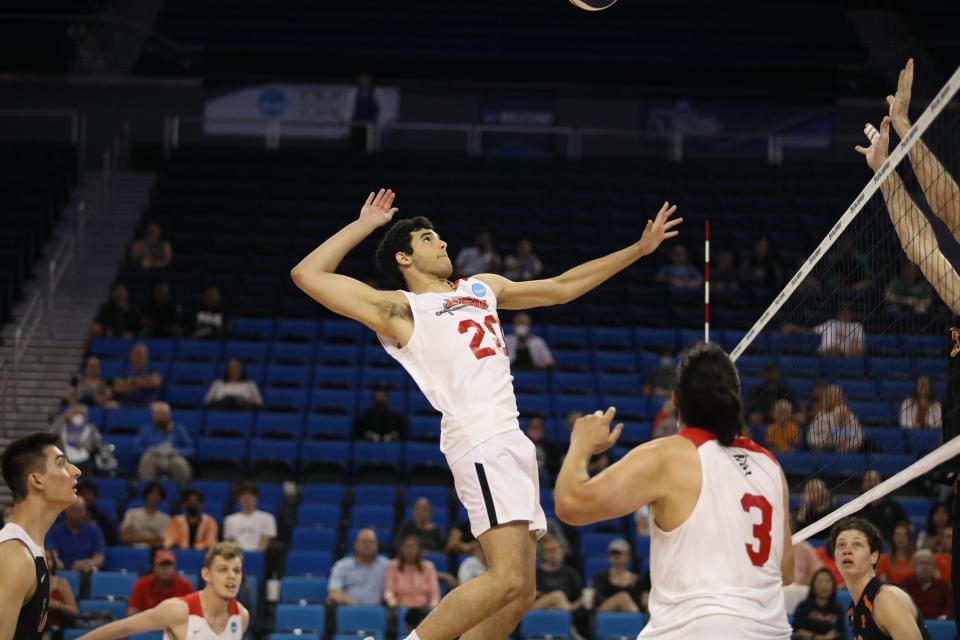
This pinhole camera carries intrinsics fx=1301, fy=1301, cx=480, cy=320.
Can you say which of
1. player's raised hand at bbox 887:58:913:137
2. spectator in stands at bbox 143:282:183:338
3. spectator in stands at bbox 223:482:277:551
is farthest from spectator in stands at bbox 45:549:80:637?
player's raised hand at bbox 887:58:913:137

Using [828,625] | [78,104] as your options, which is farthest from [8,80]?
[828,625]

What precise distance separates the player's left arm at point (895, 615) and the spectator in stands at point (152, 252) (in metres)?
16.4

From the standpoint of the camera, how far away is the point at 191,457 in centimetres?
1688

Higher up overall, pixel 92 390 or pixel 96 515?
pixel 92 390

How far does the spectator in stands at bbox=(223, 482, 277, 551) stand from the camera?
1476 cm

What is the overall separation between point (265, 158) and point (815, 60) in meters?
12.4

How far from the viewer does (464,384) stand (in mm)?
6969

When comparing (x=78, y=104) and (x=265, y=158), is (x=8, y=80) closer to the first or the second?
(x=78, y=104)

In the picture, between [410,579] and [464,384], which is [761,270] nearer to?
[410,579]

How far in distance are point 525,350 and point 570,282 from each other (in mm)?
11689

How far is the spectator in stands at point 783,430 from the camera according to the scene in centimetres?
1246

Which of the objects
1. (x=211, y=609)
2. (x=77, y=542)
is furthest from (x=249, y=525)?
(x=211, y=609)

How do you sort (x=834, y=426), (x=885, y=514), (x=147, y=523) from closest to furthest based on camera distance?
(x=834, y=426) < (x=147, y=523) < (x=885, y=514)

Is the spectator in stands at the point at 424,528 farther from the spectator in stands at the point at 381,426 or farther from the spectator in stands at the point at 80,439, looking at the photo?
the spectator in stands at the point at 80,439
